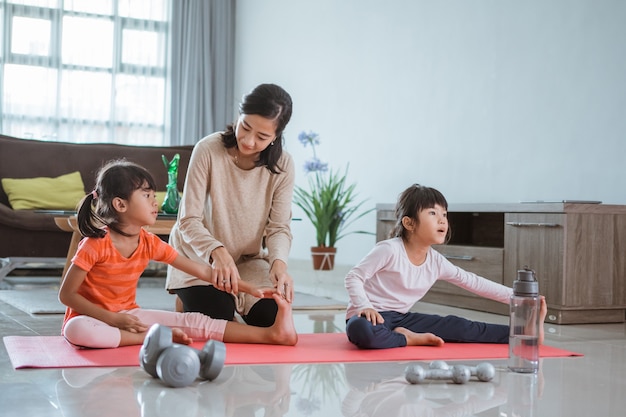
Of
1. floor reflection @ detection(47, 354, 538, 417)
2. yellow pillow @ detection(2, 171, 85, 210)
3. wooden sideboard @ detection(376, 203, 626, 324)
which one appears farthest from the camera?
yellow pillow @ detection(2, 171, 85, 210)

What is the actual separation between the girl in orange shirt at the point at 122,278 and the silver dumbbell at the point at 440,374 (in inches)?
22.2

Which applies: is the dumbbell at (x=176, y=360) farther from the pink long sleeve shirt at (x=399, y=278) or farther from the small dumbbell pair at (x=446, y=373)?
the pink long sleeve shirt at (x=399, y=278)

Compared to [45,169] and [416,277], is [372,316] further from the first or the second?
[45,169]

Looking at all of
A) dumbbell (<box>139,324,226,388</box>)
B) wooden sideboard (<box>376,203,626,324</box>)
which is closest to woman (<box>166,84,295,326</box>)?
dumbbell (<box>139,324,226,388</box>)

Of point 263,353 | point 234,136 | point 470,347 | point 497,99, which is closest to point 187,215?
point 234,136

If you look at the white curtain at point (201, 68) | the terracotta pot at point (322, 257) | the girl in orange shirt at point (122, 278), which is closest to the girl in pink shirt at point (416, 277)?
the girl in orange shirt at point (122, 278)

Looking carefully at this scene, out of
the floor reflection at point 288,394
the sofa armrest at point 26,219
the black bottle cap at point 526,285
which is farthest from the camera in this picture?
the sofa armrest at point 26,219

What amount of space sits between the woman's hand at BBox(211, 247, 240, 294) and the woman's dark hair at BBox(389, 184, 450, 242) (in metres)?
0.59

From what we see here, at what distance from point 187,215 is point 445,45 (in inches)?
105

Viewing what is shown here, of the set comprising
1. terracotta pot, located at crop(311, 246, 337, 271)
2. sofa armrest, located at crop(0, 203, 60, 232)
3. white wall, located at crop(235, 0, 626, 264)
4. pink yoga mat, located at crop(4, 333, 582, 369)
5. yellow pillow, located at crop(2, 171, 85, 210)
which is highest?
white wall, located at crop(235, 0, 626, 264)

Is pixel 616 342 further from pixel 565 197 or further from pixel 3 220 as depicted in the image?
pixel 3 220

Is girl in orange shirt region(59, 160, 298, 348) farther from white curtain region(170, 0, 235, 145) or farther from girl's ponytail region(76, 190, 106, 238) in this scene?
white curtain region(170, 0, 235, 145)

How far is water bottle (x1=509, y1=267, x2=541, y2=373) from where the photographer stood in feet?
6.69

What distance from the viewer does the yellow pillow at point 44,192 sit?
4938 millimetres
